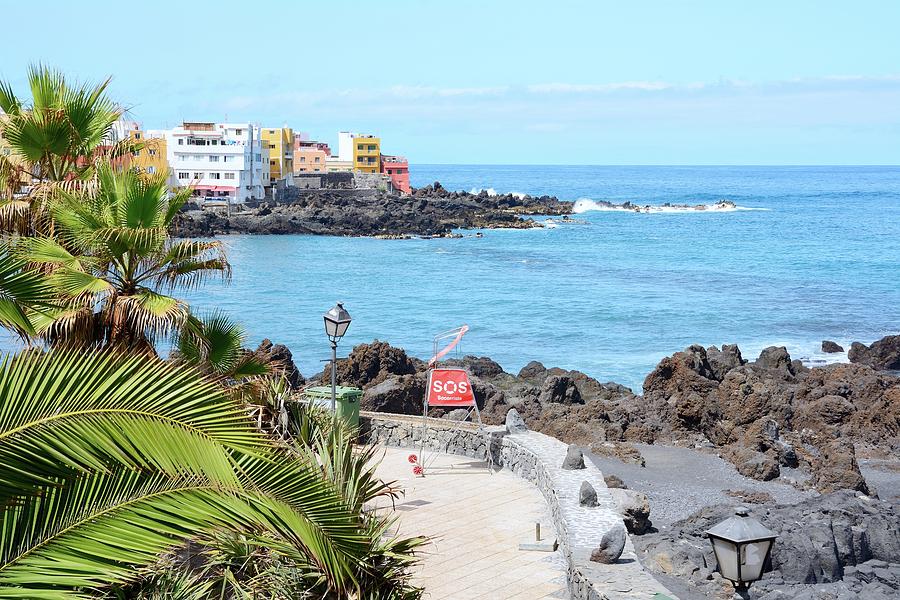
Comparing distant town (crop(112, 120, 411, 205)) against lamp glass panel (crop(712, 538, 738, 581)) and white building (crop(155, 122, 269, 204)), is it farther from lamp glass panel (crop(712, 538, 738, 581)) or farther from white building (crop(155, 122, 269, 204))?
lamp glass panel (crop(712, 538, 738, 581))

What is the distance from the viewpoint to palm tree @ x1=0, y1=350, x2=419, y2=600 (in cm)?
381

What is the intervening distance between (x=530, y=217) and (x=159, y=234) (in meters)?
105

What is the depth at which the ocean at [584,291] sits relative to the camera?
1783 inches

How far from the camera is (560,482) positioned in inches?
476

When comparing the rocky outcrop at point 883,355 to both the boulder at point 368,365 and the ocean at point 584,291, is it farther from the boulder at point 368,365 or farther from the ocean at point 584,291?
the boulder at point 368,365

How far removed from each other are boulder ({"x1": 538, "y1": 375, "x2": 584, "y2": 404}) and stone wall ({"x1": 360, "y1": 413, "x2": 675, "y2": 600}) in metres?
9.43

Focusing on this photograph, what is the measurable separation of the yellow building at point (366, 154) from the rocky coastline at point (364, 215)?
10.8m

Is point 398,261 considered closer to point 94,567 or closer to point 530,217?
point 530,217

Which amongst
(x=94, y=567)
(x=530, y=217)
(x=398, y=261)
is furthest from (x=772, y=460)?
(x=530, y=217)

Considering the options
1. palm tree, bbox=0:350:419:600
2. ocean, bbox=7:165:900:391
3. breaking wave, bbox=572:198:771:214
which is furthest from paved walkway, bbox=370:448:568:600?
breaking wave, bbox=572:198:771:214

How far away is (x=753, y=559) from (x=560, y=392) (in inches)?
727

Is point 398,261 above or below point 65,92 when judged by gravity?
below

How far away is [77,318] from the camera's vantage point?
8.52 m

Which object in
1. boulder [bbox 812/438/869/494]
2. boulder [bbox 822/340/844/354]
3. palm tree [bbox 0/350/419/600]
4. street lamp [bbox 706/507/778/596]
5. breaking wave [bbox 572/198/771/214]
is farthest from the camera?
breaking wave [bbox 572/198/771/214]
